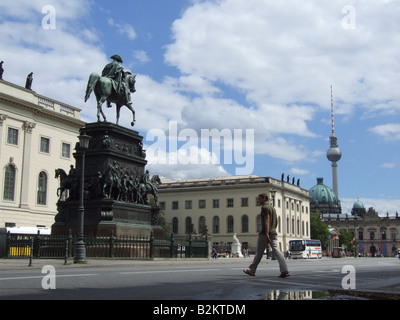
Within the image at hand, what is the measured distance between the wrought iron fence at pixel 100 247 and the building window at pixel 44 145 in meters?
31.2

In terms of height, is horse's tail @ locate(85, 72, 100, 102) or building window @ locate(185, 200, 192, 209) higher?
horse's tail @ locate(85, 72, 100, 102)

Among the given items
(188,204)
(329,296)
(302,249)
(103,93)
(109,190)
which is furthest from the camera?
(188,204)

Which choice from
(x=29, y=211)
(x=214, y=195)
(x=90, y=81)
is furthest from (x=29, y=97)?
(x=214, y=195)

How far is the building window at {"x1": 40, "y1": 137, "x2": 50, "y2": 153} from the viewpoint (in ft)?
200

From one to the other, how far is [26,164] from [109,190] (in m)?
33.6

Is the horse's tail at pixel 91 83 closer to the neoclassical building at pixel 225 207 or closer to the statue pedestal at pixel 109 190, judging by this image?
the statue pedestal at pixel 109 190

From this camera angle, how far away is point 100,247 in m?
25.8

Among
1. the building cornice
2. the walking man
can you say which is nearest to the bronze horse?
the walking man

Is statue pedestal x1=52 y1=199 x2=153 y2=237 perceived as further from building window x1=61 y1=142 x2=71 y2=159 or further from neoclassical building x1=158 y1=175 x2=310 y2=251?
neoclassical building x1=158 y1=175 x2=310 y2=251

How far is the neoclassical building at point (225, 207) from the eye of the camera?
9981 cm

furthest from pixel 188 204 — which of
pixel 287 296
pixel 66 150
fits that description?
pixel 287 296

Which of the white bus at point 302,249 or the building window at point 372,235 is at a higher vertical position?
the building window at point 372,235

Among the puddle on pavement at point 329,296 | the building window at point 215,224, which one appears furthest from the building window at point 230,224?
the puddle on pavement at point 329,296

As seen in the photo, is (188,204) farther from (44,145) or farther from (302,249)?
(44,145)
